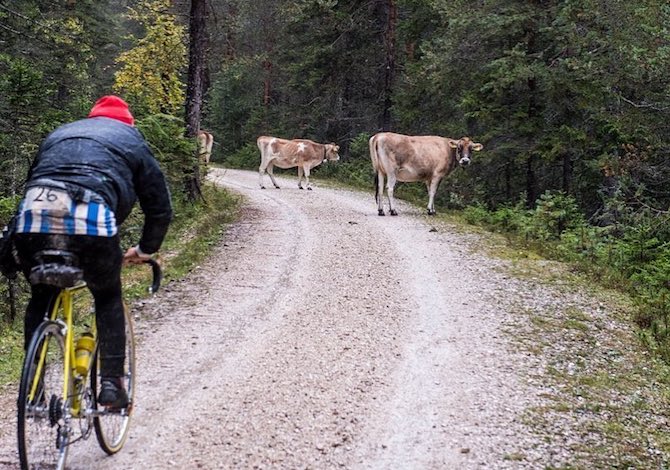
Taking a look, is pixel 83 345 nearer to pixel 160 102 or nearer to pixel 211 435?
pixel 211 435

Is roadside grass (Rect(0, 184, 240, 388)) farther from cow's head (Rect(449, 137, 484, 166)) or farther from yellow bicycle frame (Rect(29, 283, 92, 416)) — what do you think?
cow's head (Rect(449, 137, 484, 166))

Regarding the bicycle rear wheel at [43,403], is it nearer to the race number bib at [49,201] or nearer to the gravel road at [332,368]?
the gravel road at [332,368]

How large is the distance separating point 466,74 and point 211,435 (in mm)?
15083

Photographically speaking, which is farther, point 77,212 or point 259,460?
point 259,460

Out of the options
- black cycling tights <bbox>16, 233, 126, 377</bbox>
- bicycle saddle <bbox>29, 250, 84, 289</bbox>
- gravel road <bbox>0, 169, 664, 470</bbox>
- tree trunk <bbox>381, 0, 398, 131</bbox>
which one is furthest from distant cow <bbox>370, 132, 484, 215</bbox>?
bicycle saddle <bbox>29, 250, 84, 289</bbox>

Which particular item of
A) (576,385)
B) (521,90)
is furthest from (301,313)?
(521,90)

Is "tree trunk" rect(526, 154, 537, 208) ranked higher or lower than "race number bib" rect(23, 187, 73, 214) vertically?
lower

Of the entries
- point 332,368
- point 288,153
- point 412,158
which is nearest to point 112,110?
point 332,368

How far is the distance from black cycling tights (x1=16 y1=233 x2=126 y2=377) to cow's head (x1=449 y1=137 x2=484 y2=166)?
12.5m

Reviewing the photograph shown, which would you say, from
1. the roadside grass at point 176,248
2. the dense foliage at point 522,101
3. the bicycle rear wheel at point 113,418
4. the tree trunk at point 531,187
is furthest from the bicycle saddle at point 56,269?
the tree trunk at point 531,187

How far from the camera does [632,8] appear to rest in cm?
1192

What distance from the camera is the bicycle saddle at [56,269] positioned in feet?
10.5

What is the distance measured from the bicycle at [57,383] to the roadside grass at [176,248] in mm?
1541

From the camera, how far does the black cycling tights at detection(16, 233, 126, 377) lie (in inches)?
130
